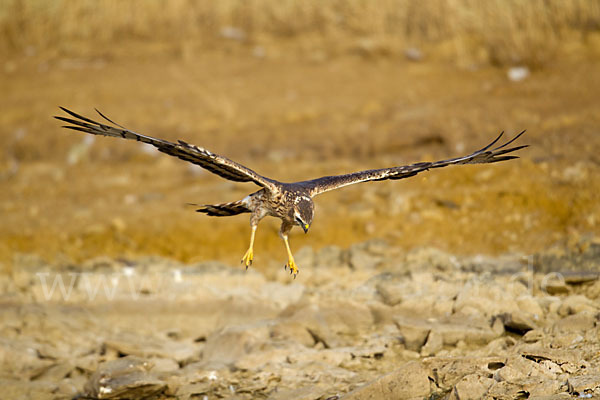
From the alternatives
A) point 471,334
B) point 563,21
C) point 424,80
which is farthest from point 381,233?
point 563,21

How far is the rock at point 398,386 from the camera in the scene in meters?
6.64

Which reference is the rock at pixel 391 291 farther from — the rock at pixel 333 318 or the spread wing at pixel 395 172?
the spread wing at pixel 395 172

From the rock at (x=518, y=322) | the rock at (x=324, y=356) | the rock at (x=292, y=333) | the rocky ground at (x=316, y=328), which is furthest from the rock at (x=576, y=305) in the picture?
the rock at (x=292, y=333)

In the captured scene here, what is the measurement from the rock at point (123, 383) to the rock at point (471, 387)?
120 inches

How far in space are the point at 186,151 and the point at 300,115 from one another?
8.10 m

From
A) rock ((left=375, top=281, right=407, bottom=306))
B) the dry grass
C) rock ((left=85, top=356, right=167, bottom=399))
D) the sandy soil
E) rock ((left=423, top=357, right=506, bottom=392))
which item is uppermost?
the dry grass

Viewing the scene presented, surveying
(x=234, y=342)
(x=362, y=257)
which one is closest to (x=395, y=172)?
(x=234, y=342)

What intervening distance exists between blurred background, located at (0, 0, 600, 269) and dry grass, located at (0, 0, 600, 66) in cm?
3

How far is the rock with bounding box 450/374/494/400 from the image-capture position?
6.29 meters

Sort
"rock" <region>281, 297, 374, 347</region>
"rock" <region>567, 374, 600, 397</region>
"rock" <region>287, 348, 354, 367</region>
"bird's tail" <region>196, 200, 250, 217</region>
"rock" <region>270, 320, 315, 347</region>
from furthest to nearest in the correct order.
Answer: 1. "rock" <region>281, 297, 374, 347</region>
2. "rock" <region>270, 320, 315, 347</region>
3. "rock" <region>287, 348, 354, 367</region>
4. "bird's tail" <region>196, 200, 250, 217</region>
5. "rock" <region>567, 374, 600, 397</region>

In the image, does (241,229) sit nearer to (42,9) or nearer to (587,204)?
(587,204)

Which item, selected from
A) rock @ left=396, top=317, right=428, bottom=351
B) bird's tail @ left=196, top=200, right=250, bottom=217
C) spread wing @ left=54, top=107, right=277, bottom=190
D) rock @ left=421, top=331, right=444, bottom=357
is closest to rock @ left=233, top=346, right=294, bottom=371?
rock @ left=396, top=317, right=428, bottom=351

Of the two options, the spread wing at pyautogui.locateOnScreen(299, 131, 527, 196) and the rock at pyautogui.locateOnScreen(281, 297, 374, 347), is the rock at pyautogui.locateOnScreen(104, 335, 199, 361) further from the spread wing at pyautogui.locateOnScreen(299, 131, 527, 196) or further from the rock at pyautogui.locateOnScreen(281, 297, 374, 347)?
the spread wing at pyautogui.locateOnScreen(299, 131, 527, 196)

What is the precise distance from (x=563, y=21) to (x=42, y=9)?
1109 centimetres
